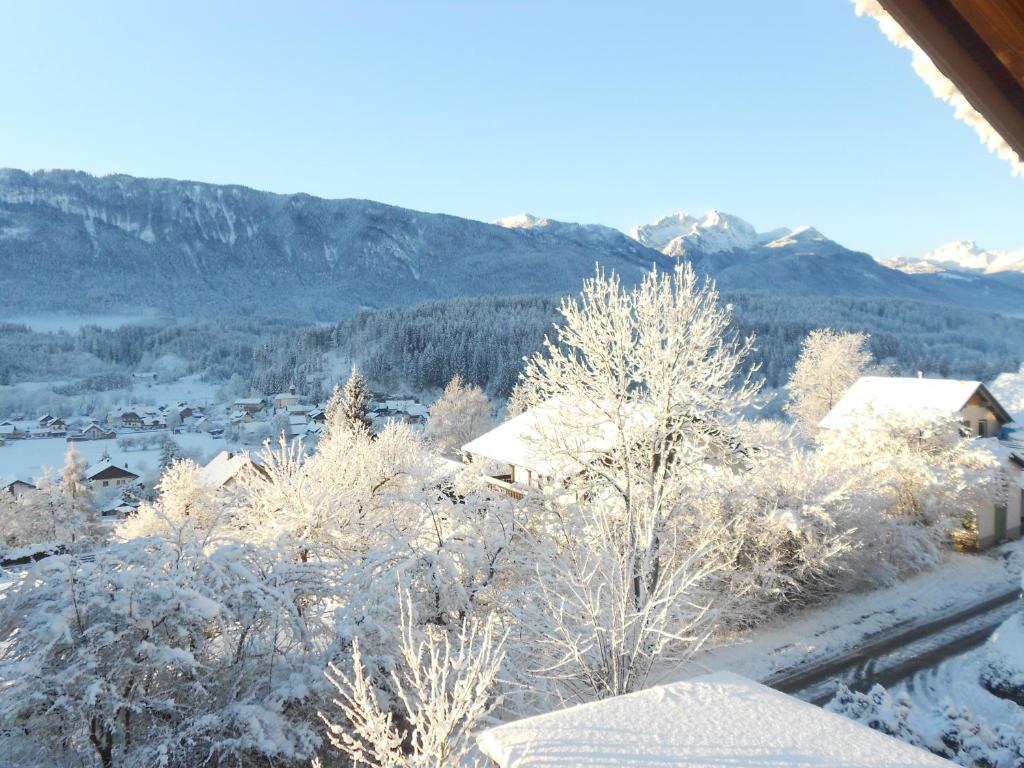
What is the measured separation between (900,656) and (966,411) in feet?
52.7

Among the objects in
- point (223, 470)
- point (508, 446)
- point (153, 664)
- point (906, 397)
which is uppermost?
point (906, 397)

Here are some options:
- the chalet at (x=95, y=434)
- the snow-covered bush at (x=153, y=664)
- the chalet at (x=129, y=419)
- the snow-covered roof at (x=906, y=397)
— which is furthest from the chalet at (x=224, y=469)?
the chalet at (x=129, y=419)

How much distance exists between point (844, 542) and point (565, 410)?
1125 centimetres

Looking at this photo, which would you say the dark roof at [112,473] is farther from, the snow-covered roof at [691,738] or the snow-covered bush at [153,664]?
the snow-covered roof at [691,738]

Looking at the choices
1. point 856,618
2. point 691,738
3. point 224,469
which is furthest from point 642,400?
point 224,469

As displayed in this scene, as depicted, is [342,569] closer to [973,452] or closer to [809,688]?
[809,688]

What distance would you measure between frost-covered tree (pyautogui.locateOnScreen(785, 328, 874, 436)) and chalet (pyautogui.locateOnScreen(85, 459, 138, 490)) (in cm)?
6289

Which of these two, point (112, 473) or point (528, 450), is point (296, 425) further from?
point (528, 450)

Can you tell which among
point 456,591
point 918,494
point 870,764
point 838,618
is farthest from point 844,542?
point 870,764

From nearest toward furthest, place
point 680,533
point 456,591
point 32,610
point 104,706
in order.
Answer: point 104,706 < point 32,610 < point 456,591 < point 680,533

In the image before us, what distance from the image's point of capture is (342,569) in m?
12.1

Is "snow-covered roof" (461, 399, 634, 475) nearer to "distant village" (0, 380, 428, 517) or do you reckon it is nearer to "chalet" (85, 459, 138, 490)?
"distant village" (0, 380, 428, 517)

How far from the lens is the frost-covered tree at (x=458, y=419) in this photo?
5422 cm

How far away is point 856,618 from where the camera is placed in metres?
17.9
